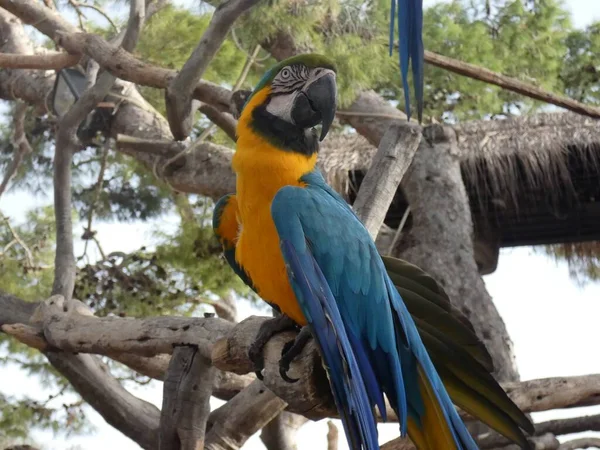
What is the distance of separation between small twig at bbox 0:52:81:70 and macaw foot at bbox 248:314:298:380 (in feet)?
3.86

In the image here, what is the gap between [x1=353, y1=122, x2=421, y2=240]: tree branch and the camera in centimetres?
151

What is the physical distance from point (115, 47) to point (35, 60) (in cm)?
31

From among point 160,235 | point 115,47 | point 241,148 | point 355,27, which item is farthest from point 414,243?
point 241,148

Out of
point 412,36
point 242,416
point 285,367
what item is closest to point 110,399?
point 242,416

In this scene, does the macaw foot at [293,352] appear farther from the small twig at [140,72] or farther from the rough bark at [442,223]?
the rough bark at [442,223]

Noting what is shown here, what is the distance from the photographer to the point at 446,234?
247cm

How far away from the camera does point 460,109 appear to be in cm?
326

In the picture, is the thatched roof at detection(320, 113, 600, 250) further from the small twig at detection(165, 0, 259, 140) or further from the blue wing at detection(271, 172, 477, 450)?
the blue wing at detection(271, 172, 477, 450)

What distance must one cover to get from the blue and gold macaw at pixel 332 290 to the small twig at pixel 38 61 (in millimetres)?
1125

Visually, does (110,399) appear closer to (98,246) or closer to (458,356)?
(98,246)

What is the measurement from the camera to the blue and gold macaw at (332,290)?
0.96m

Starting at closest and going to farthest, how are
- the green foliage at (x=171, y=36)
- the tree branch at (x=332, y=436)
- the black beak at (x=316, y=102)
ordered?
the black beak at (x=316, y=102)
the tree branch at (x=332, y=436)
the green foliage at (x=171, y=36)

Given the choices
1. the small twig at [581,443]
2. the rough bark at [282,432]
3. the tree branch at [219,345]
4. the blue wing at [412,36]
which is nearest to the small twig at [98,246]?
the tree branch at [219,345]

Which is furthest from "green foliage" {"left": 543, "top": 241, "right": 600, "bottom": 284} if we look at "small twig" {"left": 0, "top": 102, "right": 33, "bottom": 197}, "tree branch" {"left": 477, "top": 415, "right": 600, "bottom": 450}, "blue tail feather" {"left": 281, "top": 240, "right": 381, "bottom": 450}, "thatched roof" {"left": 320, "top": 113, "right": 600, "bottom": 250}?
"blue tail feather" {"left": 281, "top": 240, "right": 381, "bottom": 450}
